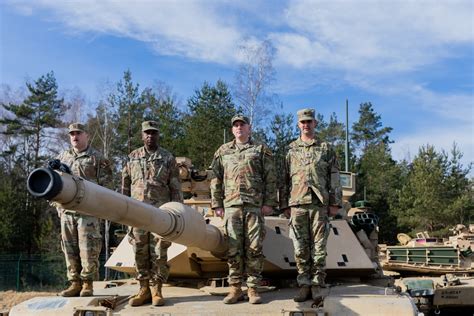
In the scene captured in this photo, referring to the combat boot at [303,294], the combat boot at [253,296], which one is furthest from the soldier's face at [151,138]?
the combat boot at [303,294]

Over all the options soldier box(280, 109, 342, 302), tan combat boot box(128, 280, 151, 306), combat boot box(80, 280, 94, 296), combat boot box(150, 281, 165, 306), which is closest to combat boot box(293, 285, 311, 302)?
soldier box(280, 109, 342, 302)

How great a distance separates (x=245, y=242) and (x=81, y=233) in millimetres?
1984

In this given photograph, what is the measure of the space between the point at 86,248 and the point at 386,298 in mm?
3498

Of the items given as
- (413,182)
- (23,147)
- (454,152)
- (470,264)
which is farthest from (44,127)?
(470,264)

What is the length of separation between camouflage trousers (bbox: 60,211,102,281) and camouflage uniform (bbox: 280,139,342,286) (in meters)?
2.32

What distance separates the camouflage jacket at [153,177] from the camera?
7.68 meters

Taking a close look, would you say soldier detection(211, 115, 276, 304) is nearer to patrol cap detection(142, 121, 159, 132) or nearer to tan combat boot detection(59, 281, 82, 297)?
patrol cap detection(142, 121, 159, 132)

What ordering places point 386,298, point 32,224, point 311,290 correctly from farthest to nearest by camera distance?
point 32,224
point 311,290
point 386,298

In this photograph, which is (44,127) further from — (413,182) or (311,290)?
(311,290)

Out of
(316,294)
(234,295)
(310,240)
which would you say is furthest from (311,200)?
(234,295)

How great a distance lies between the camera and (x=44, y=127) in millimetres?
38875

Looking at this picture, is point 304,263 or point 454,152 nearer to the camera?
point 304,263

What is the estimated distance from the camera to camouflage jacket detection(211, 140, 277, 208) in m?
7.43

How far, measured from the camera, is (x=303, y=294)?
717cm
